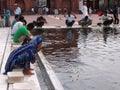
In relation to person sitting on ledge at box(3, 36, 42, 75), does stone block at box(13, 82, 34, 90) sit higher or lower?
lower

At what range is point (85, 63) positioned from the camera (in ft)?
35.6

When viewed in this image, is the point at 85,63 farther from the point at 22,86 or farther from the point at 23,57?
the point at 22,86

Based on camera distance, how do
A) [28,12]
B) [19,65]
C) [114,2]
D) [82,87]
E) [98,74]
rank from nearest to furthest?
[82,87], [19,65], [98,74], [28,12], [114,2]

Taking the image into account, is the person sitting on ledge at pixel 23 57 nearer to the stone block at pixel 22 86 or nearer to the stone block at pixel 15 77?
the stone block at pixel 15 77

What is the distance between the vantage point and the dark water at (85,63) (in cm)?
837

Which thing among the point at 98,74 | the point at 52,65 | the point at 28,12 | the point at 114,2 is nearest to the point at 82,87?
the point at 98,74

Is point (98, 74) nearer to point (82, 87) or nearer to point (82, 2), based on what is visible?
point (82, 87)

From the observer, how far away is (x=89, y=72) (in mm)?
9555

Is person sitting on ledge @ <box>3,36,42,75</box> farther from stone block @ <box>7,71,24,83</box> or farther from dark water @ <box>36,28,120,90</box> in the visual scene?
dark water @ <box>36,28,120,90</box>

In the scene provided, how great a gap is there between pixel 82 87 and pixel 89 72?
1560 millimetres

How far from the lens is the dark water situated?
8.37 m

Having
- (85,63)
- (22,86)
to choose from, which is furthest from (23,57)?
(85,63)

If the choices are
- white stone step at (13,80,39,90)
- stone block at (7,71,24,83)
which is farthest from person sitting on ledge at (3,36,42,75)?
white stone step at (13,80,39,90)

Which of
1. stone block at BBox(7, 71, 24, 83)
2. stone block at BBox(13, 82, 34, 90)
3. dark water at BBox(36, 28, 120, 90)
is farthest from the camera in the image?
dark water at BBox(36, 28, 120, 90)
